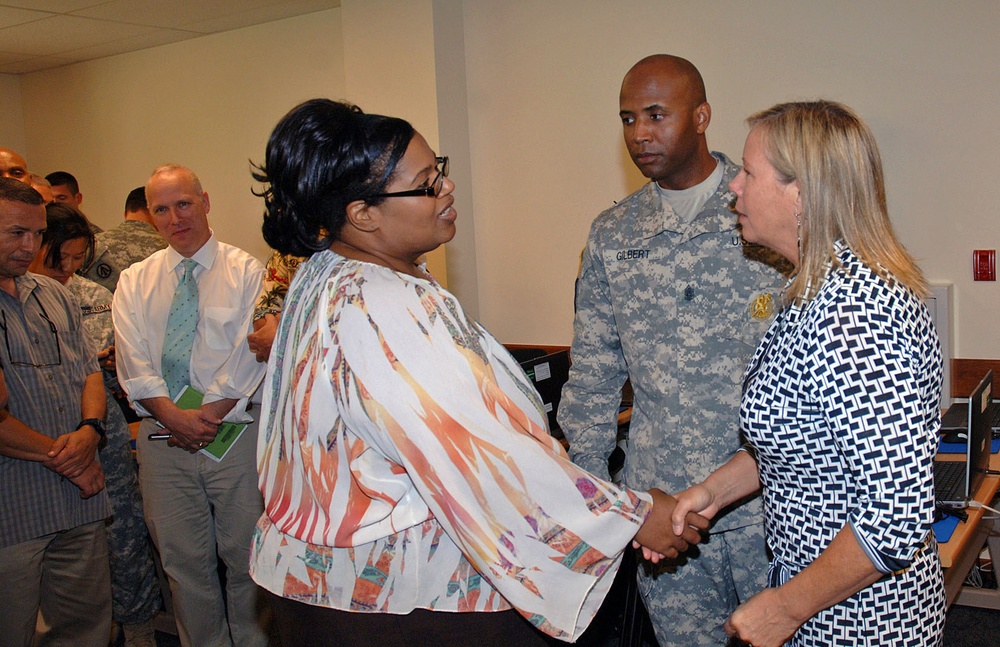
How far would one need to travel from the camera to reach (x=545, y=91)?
4.49 meters

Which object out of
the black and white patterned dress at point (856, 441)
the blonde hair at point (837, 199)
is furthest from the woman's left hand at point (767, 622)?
the blonde hair at point (837, 199)

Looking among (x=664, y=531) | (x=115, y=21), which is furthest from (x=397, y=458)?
(x=115, y=21)

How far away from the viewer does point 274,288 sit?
120 inches

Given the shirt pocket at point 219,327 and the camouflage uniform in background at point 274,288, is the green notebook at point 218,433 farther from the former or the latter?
the camouflage uniform in background at point 274,288

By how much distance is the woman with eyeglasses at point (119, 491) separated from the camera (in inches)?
134

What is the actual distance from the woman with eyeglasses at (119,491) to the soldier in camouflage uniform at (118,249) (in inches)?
13.8

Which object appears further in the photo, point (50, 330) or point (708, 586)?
point (50, 330)

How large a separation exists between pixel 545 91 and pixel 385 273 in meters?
3.34

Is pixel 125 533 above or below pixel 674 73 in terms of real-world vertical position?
below

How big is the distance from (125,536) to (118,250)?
150cm

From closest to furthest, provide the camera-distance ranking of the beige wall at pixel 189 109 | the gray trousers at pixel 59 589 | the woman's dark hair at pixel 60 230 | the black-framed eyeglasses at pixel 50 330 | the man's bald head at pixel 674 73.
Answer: the man's bald head at pixel 674 73 < the gray trousers at pixel 59 589 < the black-framed eyeglasses at pixel 50 330 < the woman's dark hair at pixel 60 230 < the beige wall at pixel 189 109

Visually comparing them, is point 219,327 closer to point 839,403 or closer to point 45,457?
point 45,457

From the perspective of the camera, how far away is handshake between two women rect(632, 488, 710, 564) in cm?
162

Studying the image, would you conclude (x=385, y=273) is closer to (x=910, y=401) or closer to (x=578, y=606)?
(x=578, y=606)
